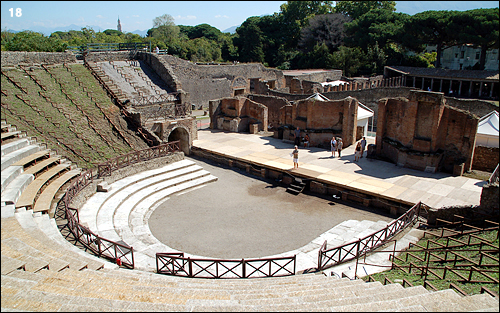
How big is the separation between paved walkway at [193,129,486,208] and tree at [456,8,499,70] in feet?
88.4

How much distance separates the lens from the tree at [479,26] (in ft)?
130

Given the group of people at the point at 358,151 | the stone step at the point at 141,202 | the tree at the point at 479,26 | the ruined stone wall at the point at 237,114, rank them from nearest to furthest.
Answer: the stone step at the point at 141,202 < the group of people at the point at 358,151 < the ruined stone wall at the point at 237,114 < the tree at the point at 479,26

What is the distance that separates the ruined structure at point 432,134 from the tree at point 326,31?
43135 millimetres

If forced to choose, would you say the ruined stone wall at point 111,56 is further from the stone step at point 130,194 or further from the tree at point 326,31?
the tree at point 326,31

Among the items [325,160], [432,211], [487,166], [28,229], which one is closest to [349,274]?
[432,211]

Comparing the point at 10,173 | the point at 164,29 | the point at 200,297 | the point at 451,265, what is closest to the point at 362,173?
the point at 451,265

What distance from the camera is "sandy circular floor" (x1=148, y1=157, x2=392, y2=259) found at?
12.5 meters

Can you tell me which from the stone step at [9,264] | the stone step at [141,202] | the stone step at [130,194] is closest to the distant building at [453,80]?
the stone step at [141,202]

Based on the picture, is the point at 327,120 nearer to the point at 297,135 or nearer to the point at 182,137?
the point at 297,135

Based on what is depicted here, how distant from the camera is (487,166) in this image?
57.2 ft

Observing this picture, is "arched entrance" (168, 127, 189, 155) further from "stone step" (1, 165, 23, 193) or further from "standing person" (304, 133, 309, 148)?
"stone step" (1, 165, 23, 193)

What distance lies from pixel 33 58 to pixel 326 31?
4658cm

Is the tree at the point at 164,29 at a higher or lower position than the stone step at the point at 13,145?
higher

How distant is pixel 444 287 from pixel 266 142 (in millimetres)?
16789
